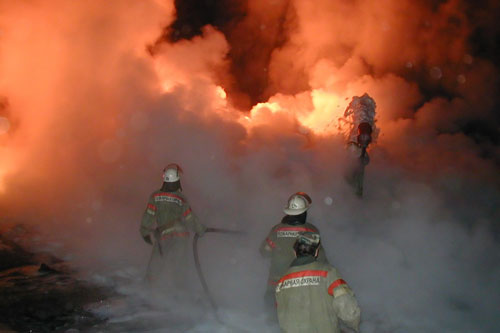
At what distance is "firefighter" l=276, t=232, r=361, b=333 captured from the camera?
2719 mm

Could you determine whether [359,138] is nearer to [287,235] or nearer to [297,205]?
[297,205]

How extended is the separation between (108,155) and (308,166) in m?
4.54

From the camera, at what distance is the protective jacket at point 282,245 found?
394 centimetres

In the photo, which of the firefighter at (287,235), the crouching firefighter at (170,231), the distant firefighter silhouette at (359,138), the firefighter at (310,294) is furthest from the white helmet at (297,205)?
the distant firefighter silhouette at (359,138)

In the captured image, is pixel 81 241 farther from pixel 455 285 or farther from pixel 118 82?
pixel 455 285

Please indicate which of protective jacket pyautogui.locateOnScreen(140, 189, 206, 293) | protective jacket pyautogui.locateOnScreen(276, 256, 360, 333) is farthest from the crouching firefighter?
protective jacket pyautogui.locateOnScreen(276, 256, 360, 333)

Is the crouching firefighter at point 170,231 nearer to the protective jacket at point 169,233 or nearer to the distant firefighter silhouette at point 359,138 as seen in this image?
the protective jacket at point 169,233

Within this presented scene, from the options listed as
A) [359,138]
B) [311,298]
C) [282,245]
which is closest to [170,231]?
[282,245]

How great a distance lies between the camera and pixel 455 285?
623 centimetres

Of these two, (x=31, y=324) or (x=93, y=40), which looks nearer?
(x=31, y=324)

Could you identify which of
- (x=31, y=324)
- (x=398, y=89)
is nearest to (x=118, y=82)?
(x=31, y=324)

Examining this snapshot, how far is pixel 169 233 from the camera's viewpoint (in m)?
5.12

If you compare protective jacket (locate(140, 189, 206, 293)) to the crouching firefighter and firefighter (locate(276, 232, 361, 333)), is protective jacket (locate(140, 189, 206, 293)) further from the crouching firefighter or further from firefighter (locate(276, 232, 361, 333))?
firefighter (locate(276, 232, 361, 333))

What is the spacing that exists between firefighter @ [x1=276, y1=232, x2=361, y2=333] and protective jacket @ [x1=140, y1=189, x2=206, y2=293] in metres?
2.37
